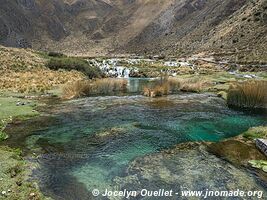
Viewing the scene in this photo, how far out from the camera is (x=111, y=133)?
58.8 feet

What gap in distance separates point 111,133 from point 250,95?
462 inches

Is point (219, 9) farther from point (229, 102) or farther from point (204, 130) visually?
point (204, 130)

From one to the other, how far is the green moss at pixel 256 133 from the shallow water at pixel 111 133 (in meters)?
0.85

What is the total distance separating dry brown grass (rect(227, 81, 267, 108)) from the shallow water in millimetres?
1098

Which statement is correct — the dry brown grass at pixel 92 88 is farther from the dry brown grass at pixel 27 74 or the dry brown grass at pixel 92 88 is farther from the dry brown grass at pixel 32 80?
the dry brown grass at pixel 32 80

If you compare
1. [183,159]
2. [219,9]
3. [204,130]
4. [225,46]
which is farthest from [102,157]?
[219,9]

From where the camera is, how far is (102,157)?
14461 millimetres

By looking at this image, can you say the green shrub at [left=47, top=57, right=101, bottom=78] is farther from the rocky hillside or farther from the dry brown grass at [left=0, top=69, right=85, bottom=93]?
the rocky hillside

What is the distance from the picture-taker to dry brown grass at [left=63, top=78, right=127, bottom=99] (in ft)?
101

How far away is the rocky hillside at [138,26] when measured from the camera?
8238 cm

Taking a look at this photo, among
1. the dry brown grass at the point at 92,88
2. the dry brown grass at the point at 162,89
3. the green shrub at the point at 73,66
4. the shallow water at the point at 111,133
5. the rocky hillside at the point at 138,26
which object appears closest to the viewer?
the shallow water at the point at 111,133

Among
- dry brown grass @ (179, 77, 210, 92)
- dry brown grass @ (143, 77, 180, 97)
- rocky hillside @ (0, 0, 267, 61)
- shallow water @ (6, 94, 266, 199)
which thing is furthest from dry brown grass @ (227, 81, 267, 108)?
rocky hillside @ (0, 0, 267, 61)

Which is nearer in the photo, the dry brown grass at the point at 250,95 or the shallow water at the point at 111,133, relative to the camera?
the shallow water at the point at 111,133

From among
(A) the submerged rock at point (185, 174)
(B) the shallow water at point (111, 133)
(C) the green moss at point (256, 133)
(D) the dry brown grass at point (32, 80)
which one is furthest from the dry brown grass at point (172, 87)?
(A) the submerged rock at point (185, 174)
